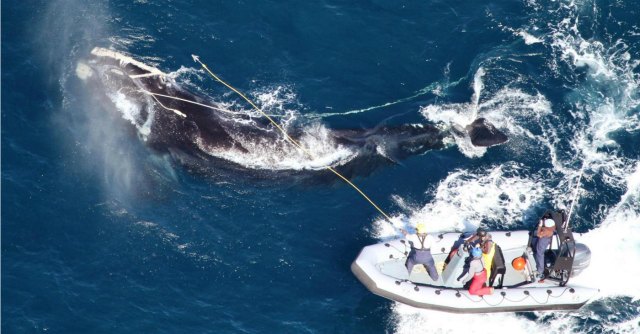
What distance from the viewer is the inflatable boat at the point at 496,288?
141ft

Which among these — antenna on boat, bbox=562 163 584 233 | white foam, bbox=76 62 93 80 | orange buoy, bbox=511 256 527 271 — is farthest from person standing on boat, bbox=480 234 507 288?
white foam, bbox=76 62 93 80

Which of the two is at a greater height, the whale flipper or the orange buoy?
the whale flipper

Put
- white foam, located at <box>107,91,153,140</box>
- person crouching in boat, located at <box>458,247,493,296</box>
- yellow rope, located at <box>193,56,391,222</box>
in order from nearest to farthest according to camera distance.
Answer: person crouching in boat, located at <box>458,247,493,296</box>, yellow rope, located at <box>193,56,391,222</box>, white foam, located at <box>107,91,153,140</box>

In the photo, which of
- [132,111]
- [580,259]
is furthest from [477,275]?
[132,111]

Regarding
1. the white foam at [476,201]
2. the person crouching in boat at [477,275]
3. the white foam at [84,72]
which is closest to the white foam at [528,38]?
the white foam at [476,201]

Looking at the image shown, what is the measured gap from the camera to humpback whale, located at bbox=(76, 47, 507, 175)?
160 feet

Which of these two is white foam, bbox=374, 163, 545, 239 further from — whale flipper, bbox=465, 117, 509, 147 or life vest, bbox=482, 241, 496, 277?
life vest, bbox=482, 241, 496, 277

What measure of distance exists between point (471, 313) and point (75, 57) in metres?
26.1

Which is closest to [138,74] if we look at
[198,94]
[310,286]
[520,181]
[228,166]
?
[198,94]

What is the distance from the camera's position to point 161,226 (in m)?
46.4

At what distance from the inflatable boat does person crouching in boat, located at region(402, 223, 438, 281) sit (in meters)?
0.71

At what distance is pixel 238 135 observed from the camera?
4941 centimetres

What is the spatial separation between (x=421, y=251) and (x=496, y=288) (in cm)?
407

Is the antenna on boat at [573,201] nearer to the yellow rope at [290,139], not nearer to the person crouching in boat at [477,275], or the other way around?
the person crouching in boat at [477,275]
